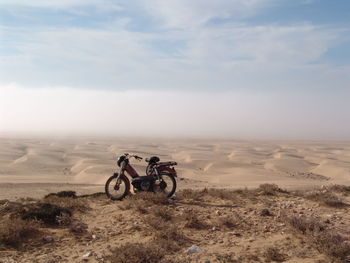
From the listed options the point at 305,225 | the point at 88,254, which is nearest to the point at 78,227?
the point at 88,254

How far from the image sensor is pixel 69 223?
7.28 metres

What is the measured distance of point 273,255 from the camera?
539 cm

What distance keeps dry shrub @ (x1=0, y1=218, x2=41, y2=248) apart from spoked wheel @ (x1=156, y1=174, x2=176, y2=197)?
385 cm

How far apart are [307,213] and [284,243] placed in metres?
2.53

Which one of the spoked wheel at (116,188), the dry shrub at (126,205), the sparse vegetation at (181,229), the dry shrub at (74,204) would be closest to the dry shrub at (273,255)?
the sparse vegetation at (181,229)

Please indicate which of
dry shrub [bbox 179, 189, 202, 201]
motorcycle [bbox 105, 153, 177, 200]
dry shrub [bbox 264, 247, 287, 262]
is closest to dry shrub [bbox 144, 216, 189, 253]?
dry shrub [bbox 264, 247, 287, 262]

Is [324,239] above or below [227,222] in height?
above

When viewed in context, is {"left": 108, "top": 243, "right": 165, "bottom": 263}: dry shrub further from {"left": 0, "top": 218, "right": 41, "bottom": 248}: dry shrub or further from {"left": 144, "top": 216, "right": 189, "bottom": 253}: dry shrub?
{"left": 0, "top": 218, "right": 41, "bottom": 248}: dry shrub

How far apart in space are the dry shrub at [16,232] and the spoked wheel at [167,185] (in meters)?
3.85

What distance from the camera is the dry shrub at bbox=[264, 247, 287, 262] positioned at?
5.35m

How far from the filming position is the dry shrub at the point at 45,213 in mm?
7301

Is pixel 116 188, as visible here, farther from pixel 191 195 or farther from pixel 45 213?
pixel 45 213

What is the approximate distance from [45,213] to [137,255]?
3246 millimetres

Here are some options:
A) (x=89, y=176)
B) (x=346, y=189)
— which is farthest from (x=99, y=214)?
(x=89, y=176)
